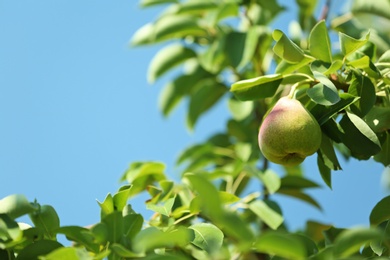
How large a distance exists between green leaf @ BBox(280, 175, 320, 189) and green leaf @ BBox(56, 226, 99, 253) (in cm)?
120

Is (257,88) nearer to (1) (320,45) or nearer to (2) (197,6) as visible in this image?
(1) (320,45)

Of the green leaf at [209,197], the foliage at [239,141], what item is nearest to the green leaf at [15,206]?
the foliage at [239,141]

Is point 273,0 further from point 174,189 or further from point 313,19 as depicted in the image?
point 174,189

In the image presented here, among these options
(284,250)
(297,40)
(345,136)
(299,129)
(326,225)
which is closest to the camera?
(284,250)

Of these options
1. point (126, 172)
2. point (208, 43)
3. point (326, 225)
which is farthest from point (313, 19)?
point (126, 172)

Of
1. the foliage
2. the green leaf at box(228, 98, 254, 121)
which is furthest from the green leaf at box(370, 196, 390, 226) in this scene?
the green leaf at box(228, 98, 254, 121)

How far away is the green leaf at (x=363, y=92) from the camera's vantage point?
1581 millimetres

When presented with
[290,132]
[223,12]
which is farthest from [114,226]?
[223,12]

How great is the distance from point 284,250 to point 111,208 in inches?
26.6

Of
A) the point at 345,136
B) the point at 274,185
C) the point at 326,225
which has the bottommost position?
the point at 326,225

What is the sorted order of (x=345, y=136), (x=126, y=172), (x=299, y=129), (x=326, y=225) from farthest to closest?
(x=326, y=225) → (x=126, y=172) → (x=345, y=136) → (x=299, y=129)

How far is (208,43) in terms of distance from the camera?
3043 millimetres

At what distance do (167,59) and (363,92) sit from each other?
154 centimetres

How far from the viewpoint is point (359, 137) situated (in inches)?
61.7
